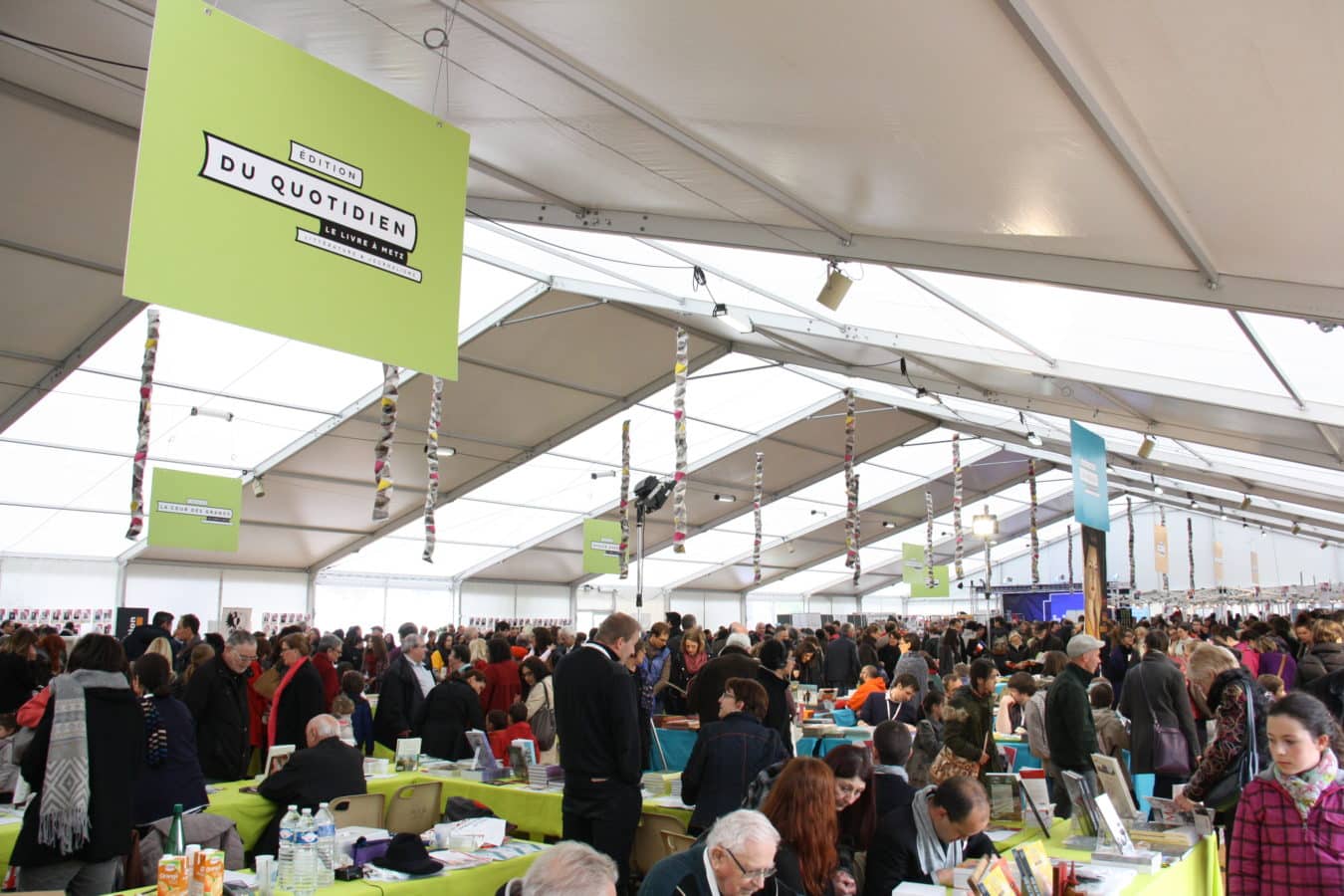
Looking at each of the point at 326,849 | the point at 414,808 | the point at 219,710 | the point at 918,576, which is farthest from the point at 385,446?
the point at 918,576

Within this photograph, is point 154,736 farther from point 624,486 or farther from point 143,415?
point 624,486

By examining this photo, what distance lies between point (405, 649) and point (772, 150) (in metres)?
4.78

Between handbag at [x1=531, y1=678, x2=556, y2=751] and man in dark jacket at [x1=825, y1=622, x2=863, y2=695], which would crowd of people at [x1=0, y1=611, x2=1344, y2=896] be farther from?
man in dark jacket at [x1=825, y1=622, x2=863, y2=695]

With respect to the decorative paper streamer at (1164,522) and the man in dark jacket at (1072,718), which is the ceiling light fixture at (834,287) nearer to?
the man in dark jacket at (1072,718)

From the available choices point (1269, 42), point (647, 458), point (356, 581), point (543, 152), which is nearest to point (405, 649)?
point (543, 152)

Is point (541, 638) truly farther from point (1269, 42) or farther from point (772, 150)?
point (1269, 42)

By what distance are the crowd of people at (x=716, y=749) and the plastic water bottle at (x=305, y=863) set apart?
36.4 inches

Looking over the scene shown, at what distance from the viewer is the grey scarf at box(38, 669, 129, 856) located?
373 centimetres

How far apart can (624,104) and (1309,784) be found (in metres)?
3.92

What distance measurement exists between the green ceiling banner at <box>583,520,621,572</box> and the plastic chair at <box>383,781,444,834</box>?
27.8 ft

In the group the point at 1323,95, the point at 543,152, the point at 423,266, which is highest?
the point at 543,152

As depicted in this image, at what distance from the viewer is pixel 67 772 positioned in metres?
3.77

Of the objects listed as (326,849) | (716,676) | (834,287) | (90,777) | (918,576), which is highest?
(834,287)

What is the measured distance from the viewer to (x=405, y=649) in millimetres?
7688
